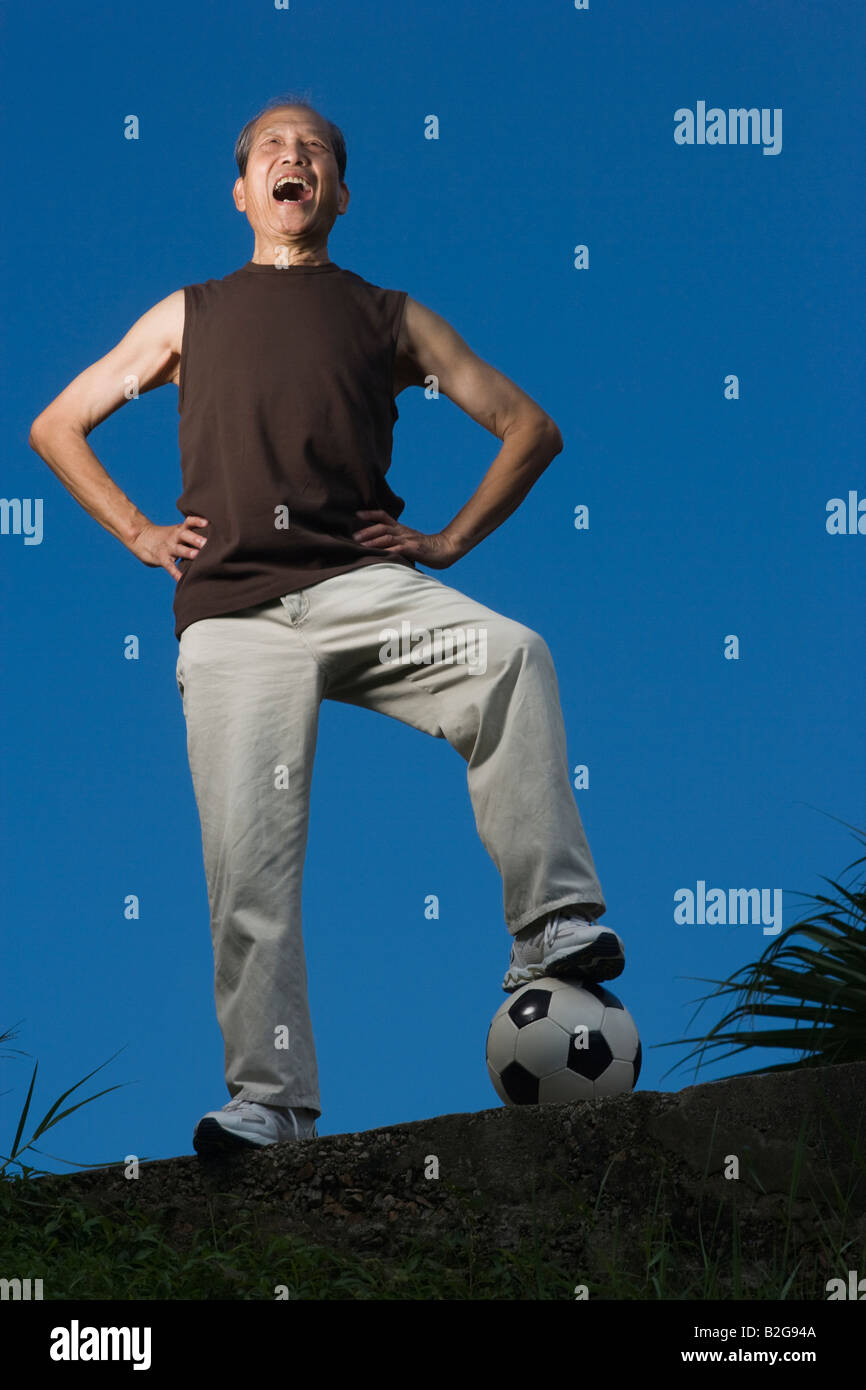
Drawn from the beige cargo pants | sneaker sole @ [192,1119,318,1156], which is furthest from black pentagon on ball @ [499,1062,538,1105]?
sneaker sole @ [192,1119,318,1156]

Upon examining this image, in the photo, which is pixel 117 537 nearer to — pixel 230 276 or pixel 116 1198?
pixel 230 276

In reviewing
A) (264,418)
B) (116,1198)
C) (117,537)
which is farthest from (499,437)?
(116,1198)

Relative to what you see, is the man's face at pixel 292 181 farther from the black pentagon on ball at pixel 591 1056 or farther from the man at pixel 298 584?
the black pentagon on ball at pixel 591 1056

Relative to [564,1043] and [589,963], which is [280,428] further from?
[564,1043]

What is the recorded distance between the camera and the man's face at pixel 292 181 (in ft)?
14.5

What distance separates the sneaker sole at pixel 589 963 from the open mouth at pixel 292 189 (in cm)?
228

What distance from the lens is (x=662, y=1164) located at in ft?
11.3

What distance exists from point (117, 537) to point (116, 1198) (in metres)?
1.84

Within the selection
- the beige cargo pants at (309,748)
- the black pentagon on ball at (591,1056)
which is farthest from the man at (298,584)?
the black pentagon on ball at (591,1056)

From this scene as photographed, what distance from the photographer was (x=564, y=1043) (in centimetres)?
373

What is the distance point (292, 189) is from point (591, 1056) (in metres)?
2.57
